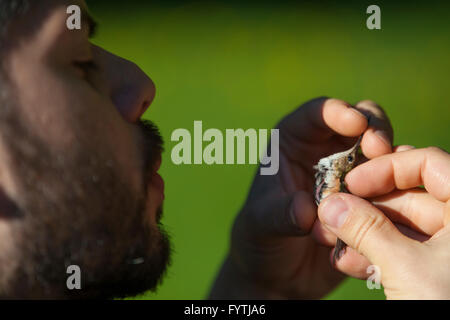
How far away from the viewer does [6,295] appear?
87 centimetres

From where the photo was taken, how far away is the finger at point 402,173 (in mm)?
872

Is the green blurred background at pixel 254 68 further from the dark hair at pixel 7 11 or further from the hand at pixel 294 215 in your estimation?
the dark hair at pixel 7 11

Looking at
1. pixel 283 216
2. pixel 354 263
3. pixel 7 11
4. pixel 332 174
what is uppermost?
pixel 7 11

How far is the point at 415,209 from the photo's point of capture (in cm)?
95

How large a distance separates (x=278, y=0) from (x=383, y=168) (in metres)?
1.23

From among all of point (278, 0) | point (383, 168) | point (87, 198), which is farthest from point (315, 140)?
point (278, 0)

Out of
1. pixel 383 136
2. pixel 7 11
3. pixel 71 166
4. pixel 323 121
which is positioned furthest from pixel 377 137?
pixel 7 11

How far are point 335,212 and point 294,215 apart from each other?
0.60 feet

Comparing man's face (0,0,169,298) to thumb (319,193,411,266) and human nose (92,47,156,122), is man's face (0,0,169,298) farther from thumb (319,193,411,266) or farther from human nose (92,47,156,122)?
thumb (319,193,411,266)

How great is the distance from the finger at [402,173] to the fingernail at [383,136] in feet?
0.19

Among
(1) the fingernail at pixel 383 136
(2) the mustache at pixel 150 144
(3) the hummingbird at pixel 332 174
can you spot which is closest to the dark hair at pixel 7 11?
(2) the mustache at pixel 150 144

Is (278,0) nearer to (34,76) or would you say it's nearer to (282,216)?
(282,216)

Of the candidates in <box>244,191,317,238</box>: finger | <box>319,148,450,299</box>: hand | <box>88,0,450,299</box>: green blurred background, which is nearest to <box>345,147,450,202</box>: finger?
<box>319,148,450,299</box>: hand

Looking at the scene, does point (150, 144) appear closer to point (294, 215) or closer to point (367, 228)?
point (294, 215)
